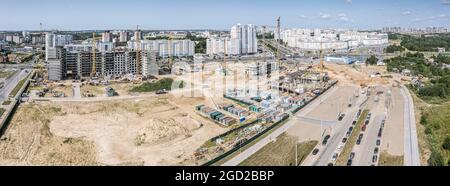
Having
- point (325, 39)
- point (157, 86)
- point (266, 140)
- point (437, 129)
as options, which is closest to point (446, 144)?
point (437, 129)

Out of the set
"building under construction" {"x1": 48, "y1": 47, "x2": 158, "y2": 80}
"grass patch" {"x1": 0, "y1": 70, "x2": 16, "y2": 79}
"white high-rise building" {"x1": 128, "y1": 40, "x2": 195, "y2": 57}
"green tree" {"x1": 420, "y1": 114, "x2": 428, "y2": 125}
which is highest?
"white high-rise building" {"x1": 128, "y1": 40, "x2": 195, "y2": 57}

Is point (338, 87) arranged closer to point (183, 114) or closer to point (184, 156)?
point (183, 114)

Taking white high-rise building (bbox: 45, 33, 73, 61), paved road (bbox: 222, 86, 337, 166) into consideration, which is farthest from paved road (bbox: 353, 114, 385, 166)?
white high-rise building (bbox: 45, 33, 73, 61)

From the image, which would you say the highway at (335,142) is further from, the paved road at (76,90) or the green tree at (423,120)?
the paved road at (76,90)

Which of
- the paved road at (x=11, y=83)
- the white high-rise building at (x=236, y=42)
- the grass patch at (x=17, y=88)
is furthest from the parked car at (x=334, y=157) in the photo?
the white high-rise building at (x=236, y=42)

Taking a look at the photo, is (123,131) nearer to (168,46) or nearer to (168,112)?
(168,112)

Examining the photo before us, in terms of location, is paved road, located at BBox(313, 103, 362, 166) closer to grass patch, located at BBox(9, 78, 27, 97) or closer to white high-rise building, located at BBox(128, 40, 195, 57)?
grass patch, located at BBox(9, 78, 27, 97)
